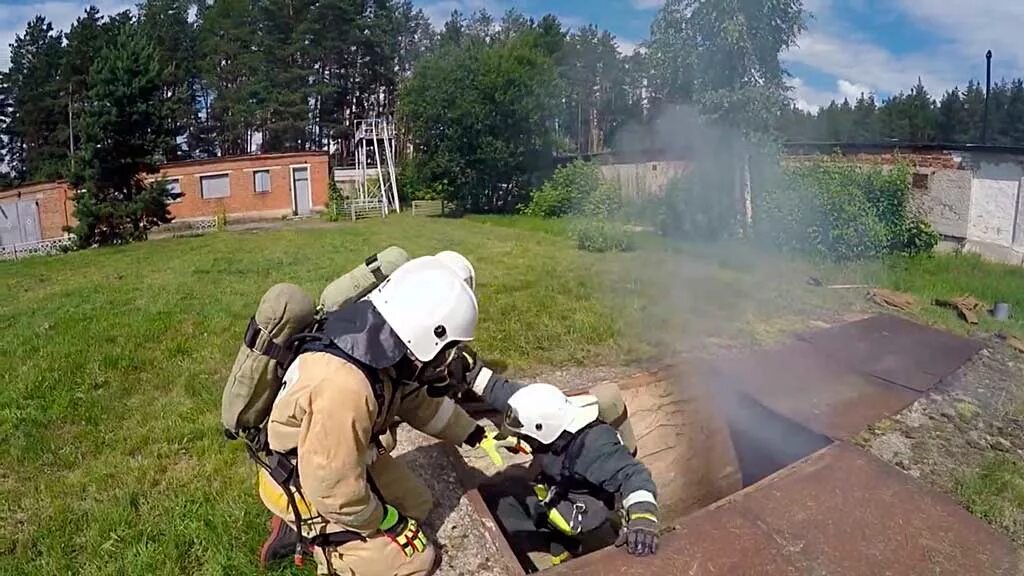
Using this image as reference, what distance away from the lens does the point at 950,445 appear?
333cm

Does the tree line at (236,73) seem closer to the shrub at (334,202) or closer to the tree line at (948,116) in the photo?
the shrub at (334,202)

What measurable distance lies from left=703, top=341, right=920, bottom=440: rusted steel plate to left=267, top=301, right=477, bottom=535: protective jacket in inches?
76.0

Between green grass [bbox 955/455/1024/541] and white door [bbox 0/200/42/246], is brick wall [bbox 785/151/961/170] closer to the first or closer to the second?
green grass [bbox 955/455/1024/541]

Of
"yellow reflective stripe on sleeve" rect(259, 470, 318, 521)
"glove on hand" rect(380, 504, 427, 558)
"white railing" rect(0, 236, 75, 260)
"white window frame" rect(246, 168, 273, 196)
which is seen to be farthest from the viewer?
"white window frame" rect(246, 168, 273, 196)

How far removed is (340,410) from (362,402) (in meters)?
0.06

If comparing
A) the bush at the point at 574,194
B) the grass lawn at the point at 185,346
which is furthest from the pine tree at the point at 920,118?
the grass lawn at the point at 185,346

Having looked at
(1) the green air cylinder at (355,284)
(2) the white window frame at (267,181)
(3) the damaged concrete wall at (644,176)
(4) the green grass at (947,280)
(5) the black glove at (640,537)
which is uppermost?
(2) the white window frame at (267,181)

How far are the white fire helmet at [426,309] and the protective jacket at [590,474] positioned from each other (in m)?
0.64

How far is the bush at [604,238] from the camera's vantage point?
12117mm

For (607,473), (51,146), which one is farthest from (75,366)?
(51,146)

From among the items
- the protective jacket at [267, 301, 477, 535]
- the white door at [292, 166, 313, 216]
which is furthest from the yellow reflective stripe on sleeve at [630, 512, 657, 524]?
the white door at [292, 166, 313, 216]

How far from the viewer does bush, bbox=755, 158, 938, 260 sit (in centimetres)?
1038

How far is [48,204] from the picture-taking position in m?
22.4

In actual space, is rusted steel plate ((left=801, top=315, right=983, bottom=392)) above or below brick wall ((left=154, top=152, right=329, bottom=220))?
below
